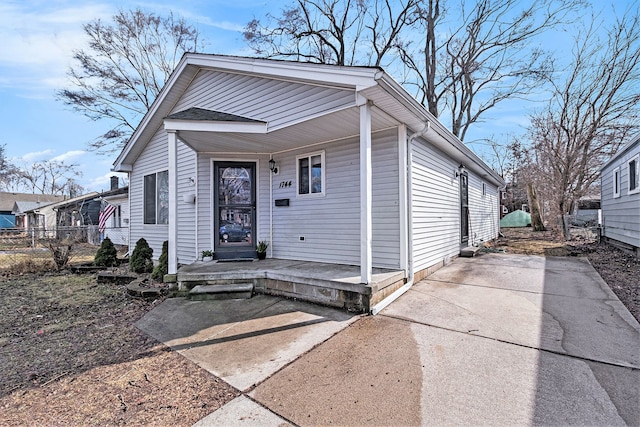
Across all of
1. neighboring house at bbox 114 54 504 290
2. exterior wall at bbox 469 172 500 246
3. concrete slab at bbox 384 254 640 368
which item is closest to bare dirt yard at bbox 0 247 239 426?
neighboring house at bbox 114 54 504 290

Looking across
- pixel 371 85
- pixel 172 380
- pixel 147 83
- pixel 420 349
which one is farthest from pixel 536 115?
pixel 147 83

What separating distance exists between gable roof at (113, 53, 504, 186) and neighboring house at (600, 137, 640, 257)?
3596 millimetres

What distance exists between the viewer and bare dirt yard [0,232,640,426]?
206 centimetres

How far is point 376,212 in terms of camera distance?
5.15 m

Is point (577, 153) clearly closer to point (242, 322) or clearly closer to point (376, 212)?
point (376, 212)

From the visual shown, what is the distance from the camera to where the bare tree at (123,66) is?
1376cm

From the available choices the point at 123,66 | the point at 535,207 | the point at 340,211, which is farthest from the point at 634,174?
the point at 123,66

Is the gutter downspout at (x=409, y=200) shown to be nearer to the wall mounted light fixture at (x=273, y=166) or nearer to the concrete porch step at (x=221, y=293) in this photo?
the concrete porch step at (x=221, y=293)

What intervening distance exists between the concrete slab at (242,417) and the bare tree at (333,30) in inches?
628

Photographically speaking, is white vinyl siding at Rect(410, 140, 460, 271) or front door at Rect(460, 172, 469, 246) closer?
white vinyl siding at Rect(410, 140, 460, 271)

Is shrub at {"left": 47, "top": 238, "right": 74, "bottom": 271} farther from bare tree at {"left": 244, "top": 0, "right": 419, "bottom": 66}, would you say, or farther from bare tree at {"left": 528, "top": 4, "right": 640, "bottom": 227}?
bare tree at {"left": 528, "top": 4, "right": 640, "bottom": 227}

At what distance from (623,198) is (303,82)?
9409 mm

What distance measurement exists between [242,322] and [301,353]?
1.18 metres

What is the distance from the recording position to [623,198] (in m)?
8.13
